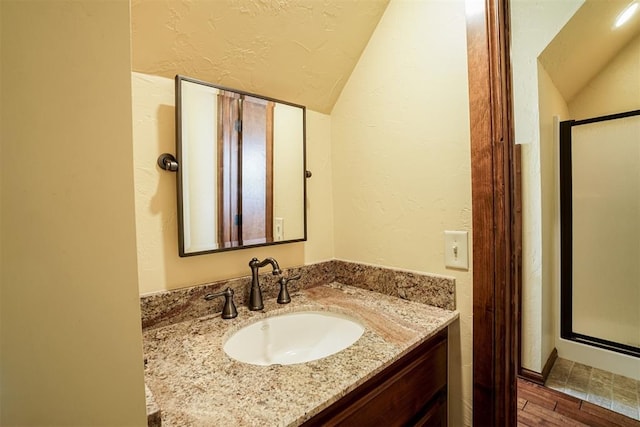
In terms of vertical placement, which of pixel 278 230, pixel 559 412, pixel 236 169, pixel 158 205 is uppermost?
pixel 236 169

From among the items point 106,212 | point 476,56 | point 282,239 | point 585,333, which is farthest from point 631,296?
point 106,212

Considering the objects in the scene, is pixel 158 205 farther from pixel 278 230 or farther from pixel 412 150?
pixel 412 150

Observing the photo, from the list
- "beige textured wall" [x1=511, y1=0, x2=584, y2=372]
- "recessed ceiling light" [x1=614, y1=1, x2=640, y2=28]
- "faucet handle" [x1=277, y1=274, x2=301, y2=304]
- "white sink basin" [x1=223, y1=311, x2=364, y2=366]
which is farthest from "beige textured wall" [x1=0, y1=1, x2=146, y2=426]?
"recessed ceiling light" [x1=614, y1=1, x2=640, y2=28]

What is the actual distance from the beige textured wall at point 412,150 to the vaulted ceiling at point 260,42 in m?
0.10

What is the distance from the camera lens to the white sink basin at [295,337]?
837mm

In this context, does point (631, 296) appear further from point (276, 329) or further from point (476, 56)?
point (276, 329)

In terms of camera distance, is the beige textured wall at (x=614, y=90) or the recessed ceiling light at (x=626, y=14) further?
the beige textured wall at (x=614, y=90)

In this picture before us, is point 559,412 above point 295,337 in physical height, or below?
below

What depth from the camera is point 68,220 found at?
257 mm

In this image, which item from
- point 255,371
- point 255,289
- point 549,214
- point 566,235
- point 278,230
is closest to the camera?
point 255,371

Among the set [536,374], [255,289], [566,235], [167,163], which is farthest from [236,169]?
[566,235]

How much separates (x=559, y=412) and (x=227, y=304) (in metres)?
1.94

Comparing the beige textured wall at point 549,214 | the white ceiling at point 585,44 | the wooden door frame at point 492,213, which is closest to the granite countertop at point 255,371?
the wooden door frame at point 492,213

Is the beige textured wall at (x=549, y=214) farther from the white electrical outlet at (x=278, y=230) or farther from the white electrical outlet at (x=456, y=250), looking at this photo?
the white electrical outlet at (x=278, y=230)
